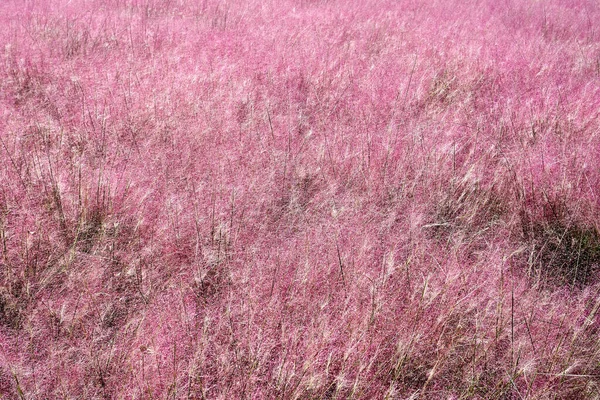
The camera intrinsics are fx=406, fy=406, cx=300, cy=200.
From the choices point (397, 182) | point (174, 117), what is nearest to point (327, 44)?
point (174, 117)

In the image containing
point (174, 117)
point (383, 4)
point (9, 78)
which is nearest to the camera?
point (174, 117)

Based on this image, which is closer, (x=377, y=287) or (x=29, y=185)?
(x=377, y=287)

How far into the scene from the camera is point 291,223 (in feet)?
6.50

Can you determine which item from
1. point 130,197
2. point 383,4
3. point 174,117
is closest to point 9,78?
point 174,117

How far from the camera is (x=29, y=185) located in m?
1.98

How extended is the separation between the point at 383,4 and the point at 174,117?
4605 mm

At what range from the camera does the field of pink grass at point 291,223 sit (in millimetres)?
1352

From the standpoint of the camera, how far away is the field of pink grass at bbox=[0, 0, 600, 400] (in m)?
1.35

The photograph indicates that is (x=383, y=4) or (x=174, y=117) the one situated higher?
(x=383, y=4)

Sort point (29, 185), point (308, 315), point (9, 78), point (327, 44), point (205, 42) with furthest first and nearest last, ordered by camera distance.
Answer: point (327, 44)
point (205, 42)
point (9, 78)
point (29, 185)
point (308, 315)

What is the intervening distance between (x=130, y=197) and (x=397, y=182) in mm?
1407

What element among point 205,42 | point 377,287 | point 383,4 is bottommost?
point 377,287

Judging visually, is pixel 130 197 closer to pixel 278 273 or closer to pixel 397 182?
pixel 278 273

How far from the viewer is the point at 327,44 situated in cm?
424
